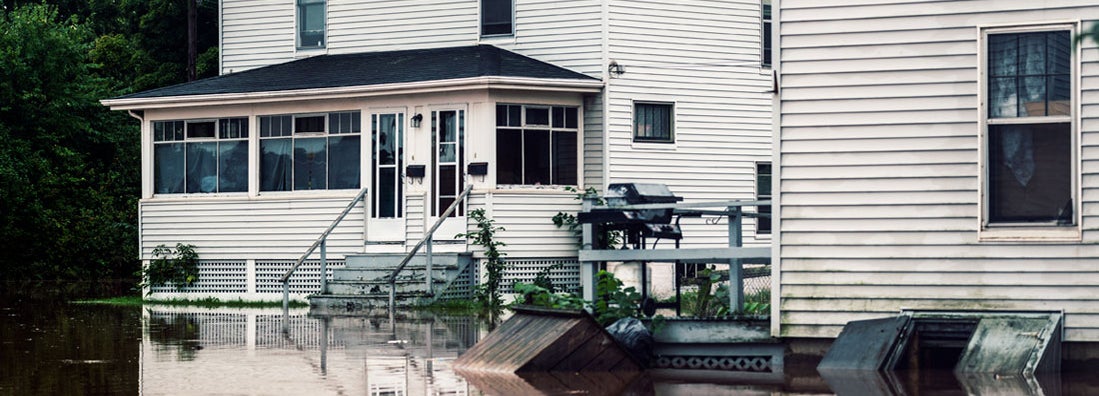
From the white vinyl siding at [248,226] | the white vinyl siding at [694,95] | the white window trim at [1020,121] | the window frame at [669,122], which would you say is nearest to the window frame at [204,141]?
the white vinyl siding at [248,226]

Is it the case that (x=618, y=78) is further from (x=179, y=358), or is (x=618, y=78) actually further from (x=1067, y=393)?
(x=1067, y=393)

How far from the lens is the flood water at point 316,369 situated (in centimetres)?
1241

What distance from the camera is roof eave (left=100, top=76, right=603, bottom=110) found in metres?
25.4

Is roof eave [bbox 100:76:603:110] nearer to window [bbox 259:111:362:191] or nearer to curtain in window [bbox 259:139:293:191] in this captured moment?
window [bbox 259:111:362:191]

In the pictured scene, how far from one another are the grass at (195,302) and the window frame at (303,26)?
4.96 metres

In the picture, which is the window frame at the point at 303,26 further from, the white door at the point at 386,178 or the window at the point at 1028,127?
the window at the point at 1028,127

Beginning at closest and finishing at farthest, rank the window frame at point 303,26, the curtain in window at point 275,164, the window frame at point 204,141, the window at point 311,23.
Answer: the curtain in window at point 275,164
the window frame at point 204,141
the window frame at point 303,26
the window at point 311,23

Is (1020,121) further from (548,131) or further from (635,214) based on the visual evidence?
(548,131)

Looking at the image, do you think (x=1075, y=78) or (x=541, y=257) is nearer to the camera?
(x=1075, y=78)

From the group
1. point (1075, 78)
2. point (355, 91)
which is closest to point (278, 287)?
point (355, 91)

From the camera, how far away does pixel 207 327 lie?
20.8 m

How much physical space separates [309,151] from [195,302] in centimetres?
322

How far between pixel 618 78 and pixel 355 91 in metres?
4.32

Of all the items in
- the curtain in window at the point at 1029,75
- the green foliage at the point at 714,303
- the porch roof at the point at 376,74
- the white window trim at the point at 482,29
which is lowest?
the green foliage at the point at 714,303
